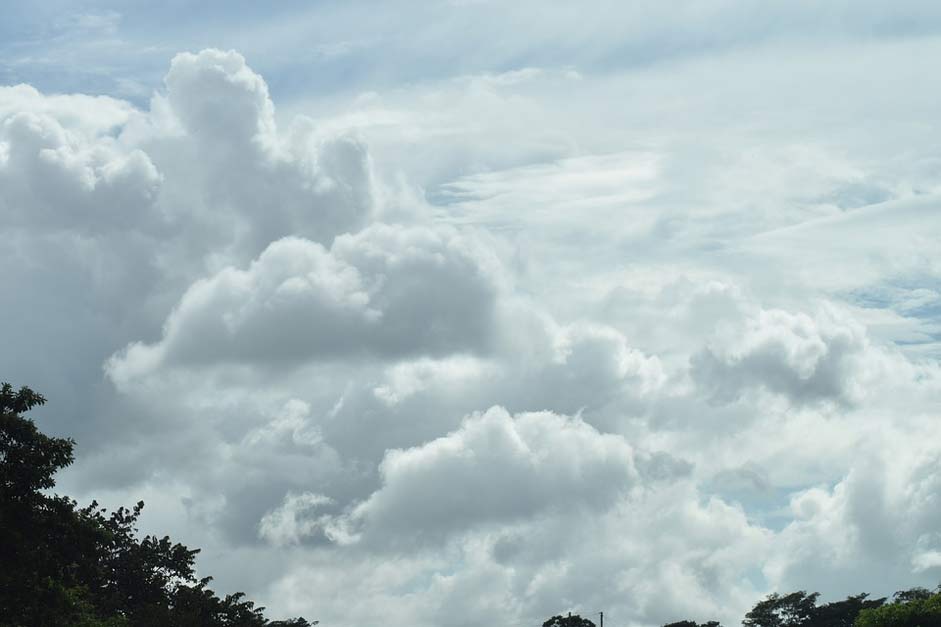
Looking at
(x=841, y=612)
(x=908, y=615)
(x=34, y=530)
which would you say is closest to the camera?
(x=34, y=530)

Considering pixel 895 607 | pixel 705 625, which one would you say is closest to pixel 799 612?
pixel 705 625

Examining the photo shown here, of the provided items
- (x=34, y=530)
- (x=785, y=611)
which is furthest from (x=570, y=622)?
(x=34, y=530)

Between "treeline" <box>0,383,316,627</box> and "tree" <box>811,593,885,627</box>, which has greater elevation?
"tree" <box>811,593,885,627</box>

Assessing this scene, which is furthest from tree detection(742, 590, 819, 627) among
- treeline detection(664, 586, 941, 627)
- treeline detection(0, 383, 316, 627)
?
treeline detection(0, 383, 316, 627)

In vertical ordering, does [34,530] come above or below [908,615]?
below

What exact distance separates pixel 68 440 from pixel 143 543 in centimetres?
5900

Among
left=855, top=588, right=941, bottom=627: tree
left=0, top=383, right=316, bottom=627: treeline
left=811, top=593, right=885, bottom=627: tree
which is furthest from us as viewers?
left=811, top=593, right=885, bottom=627: tree

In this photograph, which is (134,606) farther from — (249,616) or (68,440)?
(68,440)

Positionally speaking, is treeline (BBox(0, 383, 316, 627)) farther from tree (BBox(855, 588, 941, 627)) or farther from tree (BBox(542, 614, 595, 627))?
tree (BBox(542, 614, 595, 627))

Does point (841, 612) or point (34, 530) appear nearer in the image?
point (34, 530)

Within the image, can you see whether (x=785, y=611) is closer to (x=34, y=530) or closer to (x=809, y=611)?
(x=809, y=611)

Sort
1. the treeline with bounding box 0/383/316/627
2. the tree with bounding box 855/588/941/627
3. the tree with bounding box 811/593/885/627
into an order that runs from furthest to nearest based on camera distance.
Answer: the tree with bounding box 811/593/885/627
the tree with bounding box 855/588/941/627
the treeline with bounding box 0/383/316/627

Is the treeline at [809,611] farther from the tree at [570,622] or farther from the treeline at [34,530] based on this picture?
the treeline at [34,530]

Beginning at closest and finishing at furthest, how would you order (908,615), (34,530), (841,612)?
1. (34,530)
2. (908,615)
3. (841,612)
